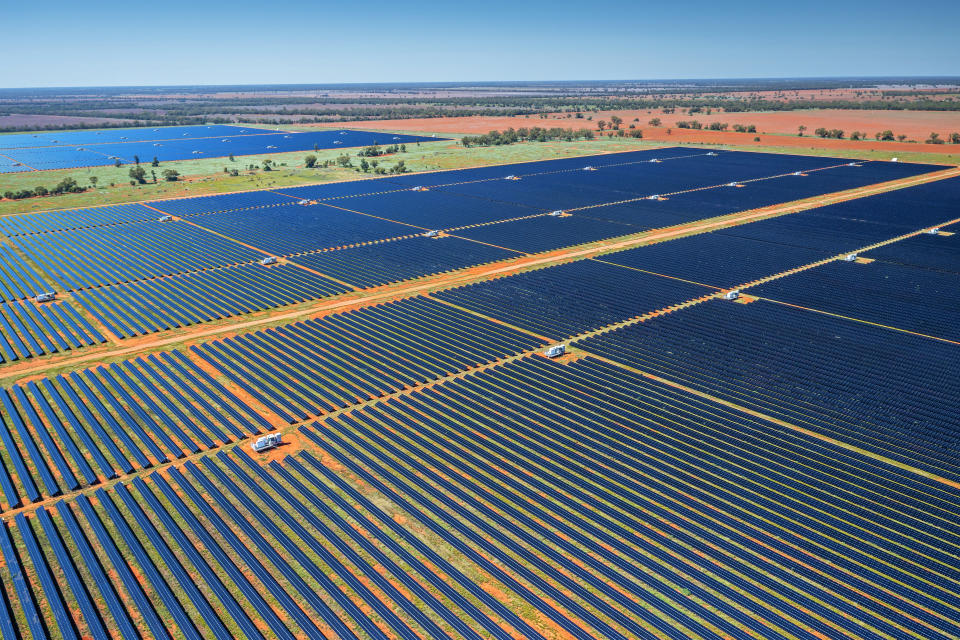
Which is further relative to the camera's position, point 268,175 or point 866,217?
point 268,175

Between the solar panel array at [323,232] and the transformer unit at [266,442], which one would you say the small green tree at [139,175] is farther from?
the transformer unit at [266,442]

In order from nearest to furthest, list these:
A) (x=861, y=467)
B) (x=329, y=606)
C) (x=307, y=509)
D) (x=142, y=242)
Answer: (x=329, y=606)
(x=307, y=509)
(x=861, y=467)
(x=142, y=242)

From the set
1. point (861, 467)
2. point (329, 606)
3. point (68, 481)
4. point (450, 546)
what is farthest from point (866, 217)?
point (68, 481)

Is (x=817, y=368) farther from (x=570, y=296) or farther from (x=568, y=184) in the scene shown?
(x=568, y=184)

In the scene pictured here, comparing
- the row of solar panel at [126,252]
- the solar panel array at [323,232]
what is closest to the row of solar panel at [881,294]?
the solar panel array at [323,232]

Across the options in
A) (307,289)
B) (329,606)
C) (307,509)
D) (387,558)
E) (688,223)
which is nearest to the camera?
(329,606)

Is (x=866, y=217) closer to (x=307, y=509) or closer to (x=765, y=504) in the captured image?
(x=765, y=504)

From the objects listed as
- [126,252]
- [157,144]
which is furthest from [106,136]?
[126,252]

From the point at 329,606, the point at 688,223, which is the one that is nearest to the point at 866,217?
the point at 688,223
